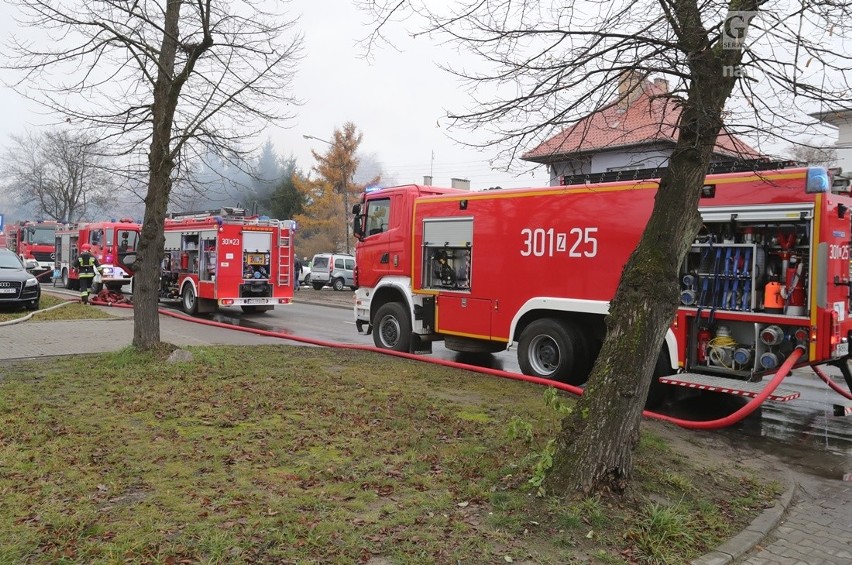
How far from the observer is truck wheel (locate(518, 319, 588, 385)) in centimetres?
882

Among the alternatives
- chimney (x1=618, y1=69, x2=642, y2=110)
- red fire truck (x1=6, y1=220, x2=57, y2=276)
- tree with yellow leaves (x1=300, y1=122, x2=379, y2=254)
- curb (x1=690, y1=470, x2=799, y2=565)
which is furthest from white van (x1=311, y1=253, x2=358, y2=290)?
curb (x1=690, y1=470, x2=799, y2=565)

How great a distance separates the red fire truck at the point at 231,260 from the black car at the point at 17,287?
375 cm

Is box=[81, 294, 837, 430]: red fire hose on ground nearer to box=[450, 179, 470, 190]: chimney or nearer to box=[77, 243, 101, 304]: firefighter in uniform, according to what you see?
box=[450, 179, 470, 190]: chimney

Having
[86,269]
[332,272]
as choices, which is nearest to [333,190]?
[332,272]

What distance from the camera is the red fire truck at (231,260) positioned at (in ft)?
58.1

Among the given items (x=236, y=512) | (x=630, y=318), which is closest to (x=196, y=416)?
(x=236, y=512)

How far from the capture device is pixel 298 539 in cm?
370

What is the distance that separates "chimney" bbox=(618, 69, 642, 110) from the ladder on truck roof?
13.8m

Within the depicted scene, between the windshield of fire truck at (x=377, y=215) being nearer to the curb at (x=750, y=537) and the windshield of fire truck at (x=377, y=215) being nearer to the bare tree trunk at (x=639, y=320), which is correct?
the bare tree trunk at (x=639, y=320)

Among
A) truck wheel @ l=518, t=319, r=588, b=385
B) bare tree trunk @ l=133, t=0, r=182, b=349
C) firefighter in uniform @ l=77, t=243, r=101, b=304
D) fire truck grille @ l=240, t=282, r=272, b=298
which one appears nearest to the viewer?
truck wheel @ l=518, t=319, r=588, b=385

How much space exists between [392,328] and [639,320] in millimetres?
7484

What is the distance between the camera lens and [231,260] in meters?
17.8

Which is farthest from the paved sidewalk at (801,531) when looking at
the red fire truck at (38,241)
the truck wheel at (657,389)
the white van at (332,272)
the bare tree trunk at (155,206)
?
the red fire truck at (38,241)

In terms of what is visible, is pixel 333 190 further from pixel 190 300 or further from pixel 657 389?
pixel 657 389
